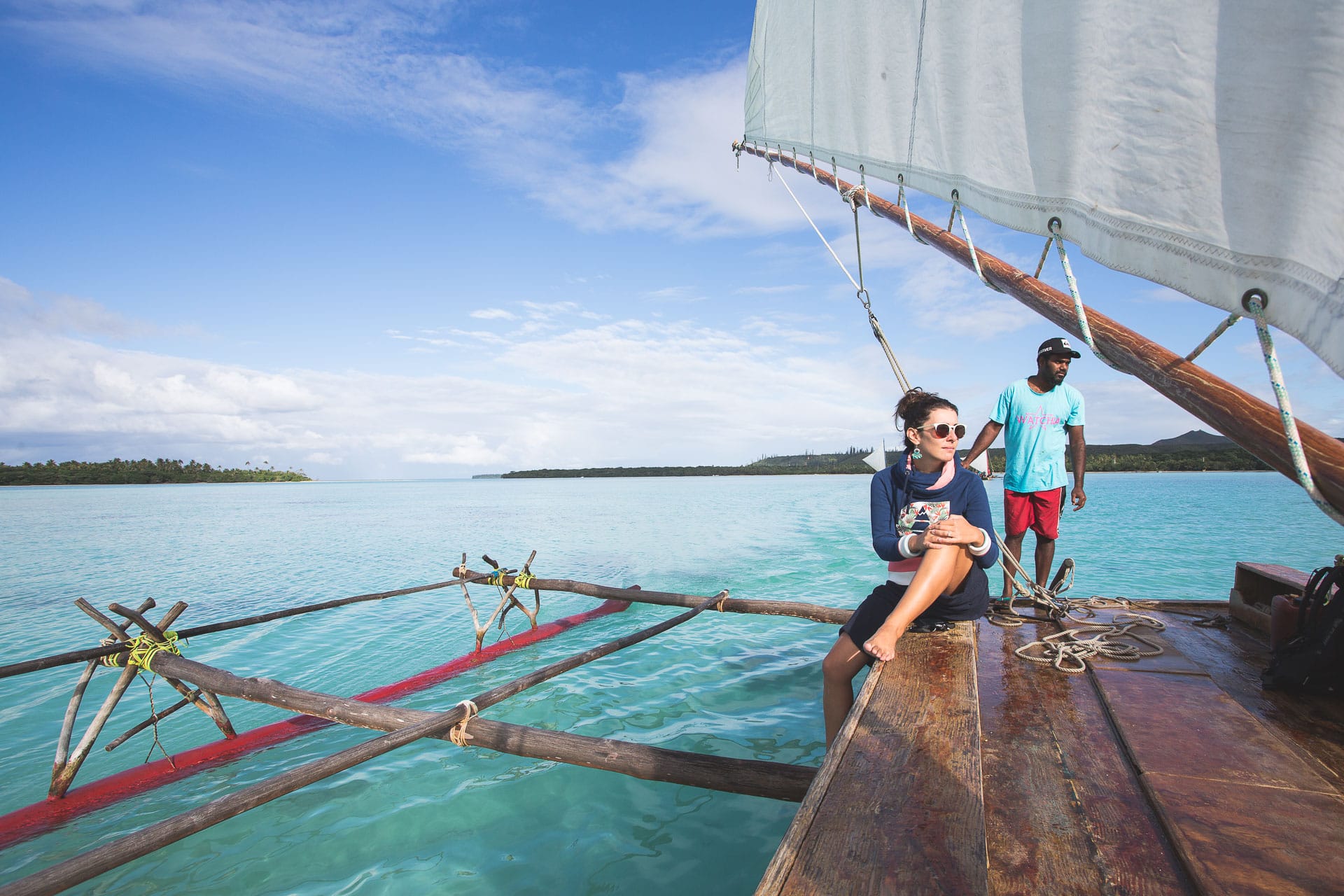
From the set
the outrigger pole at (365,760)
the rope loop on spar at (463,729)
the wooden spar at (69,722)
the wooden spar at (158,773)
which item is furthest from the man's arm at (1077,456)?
the wooden spar at (69,722)

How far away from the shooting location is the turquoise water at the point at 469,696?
381 centimetres

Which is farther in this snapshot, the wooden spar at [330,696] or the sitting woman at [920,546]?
the wooden spar at [330,696]

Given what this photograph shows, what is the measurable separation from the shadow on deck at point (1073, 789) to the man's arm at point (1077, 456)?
2.46 meters

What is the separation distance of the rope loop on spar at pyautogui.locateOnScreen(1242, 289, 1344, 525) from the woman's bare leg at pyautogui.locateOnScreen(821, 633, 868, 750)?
2180 mm

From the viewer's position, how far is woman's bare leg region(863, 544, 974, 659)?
3098 millimetres

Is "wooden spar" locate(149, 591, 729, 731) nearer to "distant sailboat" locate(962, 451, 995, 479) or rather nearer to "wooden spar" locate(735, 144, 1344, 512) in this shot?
"distant sailboat" locate(962, 451, 995, 479)

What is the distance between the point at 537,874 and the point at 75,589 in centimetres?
1771

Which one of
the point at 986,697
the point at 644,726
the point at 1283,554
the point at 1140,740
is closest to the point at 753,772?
the point at 986,697

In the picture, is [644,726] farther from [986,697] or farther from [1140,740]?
[1140,740]

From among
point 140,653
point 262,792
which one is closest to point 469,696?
point 140,653

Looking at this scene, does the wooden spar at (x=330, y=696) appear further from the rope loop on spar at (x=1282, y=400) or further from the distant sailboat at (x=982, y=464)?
the rope loop on spar at (x=1282, y=400)

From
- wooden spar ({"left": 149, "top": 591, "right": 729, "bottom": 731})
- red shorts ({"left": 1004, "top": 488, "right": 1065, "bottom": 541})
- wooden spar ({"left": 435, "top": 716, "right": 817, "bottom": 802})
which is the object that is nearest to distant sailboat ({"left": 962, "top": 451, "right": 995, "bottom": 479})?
red shorts ({"left": 1004, "top": 488, "right": 1065, "bottom": 541})

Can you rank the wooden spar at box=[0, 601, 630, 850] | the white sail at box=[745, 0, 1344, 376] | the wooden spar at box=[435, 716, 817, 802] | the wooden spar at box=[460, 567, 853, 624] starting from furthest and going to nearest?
the wooden spar at box=[460, 567, 853, 624], the wooden spar at box=[0, 601, 630, 850], the wooden spar at box=[435, 716, 817, 802], the white sail at box=[745, 0, 1344, 376]

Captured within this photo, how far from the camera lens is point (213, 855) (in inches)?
156
